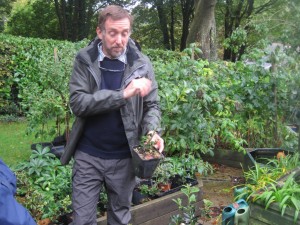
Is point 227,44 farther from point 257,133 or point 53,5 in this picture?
point 53,5

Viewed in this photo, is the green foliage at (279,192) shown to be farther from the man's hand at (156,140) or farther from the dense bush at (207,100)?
the dense bush at (207,100)

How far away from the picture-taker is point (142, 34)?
27.1 m

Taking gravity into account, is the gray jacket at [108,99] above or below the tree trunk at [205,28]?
below

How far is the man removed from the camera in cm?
251

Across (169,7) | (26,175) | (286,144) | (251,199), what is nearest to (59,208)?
(26,175)

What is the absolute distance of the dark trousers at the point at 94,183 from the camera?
268 centimetres

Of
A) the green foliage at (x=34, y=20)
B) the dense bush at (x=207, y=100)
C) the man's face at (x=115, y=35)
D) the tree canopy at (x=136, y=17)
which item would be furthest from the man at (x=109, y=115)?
the green foliage at (x=34, y=20)

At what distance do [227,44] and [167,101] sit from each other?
2.45m

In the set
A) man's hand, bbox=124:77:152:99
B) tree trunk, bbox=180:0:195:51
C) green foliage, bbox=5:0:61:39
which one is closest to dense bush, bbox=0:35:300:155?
man's hand, bbox=124:77:152:99

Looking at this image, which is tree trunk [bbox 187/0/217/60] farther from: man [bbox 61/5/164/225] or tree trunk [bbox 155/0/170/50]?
tree trunk [bbox 155/0/170/50]

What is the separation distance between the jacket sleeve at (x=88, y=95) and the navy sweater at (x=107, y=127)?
3.6 inches

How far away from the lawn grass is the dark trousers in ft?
11.5

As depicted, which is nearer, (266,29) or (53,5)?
(266,29)

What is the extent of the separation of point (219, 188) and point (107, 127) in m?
3.20
